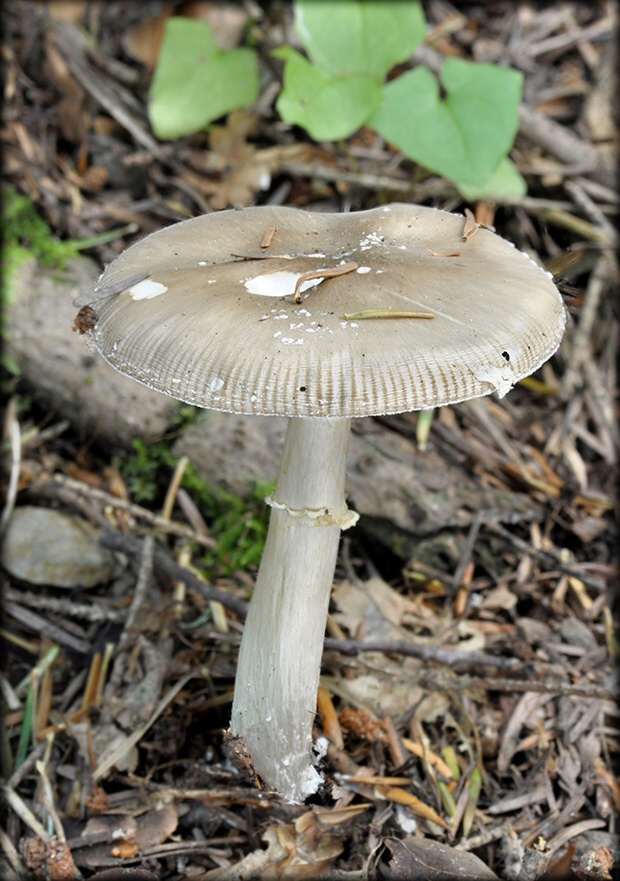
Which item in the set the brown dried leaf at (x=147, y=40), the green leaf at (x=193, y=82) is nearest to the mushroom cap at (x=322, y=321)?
the green leaf at (x=193, y=82)

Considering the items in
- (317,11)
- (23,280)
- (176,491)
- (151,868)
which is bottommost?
(151,868)

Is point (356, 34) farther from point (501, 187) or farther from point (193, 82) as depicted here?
point (501, 187)

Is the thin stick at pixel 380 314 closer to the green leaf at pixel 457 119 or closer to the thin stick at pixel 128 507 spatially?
the thin stick at pixel 128 507

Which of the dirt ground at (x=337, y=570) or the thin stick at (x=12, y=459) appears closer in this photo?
the dirt ground at (x=337, y=570)

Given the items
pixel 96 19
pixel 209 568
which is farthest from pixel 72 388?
pixel 96 19

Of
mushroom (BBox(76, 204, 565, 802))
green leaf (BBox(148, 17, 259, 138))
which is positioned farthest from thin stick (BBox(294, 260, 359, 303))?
green leaf (BBox(148, 17, 259, 138))

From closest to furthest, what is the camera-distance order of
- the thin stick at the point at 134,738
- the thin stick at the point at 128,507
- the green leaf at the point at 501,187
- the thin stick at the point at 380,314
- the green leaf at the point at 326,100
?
the thin stick at the point at 380,314 → the thin stick at the point at 134,738 → the thin stick at the point at 128,507 → the green leaf at the point at 326,100 → the green leaf at the point at 501,187

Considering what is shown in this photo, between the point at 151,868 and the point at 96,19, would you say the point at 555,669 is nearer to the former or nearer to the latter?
the point at 151,868
